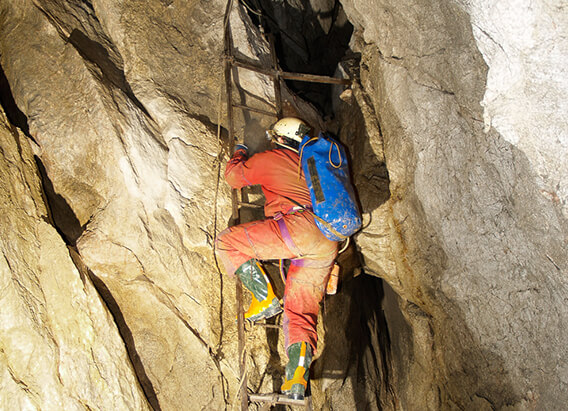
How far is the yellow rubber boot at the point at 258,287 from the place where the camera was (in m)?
4.22

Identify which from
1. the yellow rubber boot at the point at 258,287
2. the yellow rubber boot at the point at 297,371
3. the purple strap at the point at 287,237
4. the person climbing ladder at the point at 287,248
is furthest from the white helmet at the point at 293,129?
the yellow rubber boot at the point at 297,371

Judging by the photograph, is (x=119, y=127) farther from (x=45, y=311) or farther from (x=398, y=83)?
(x=398, y=83)

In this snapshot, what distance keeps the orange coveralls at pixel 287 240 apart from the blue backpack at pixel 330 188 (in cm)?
14

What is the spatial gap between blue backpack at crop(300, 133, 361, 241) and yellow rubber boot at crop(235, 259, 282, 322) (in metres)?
0.74

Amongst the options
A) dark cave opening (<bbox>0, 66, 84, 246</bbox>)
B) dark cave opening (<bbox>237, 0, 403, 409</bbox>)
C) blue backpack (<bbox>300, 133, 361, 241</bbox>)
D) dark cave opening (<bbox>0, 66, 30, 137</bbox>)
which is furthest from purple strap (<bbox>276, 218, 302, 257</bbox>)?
dark cave opening (<bbox>0, 66, 30, 137</bbox>)

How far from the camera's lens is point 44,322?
386cm

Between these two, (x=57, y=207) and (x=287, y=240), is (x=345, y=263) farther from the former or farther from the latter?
(x=57, y=207)

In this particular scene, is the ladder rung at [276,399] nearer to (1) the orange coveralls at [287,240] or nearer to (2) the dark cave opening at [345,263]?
(1) the orange coveralls at [287,240]

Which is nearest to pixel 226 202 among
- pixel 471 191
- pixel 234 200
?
pixel 234 200

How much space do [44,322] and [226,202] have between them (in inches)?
77.2

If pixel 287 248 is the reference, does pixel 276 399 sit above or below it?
below

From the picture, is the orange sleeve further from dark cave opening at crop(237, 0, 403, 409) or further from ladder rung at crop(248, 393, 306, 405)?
ladder rung at crop(248, 393, 306, 405)

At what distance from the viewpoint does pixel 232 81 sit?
17.7 ft

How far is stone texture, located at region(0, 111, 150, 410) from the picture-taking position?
12.1ft
